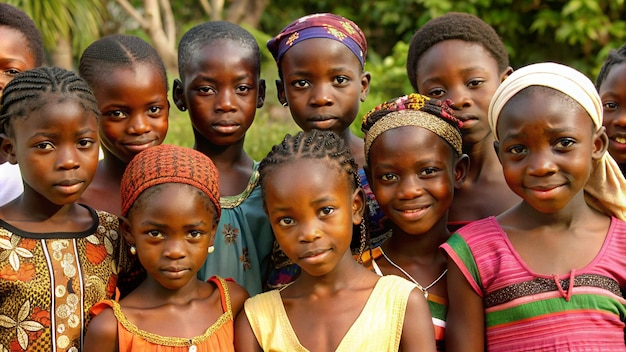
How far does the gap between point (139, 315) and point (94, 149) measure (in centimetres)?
66

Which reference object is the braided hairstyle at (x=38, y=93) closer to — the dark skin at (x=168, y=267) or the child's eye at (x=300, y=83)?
the dark skin at (x=168, y=267)

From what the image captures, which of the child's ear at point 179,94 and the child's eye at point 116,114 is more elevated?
the child's ear at point 179,94

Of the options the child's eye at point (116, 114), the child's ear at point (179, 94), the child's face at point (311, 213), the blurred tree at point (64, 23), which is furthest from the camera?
the blurred tree at point (64, 23)

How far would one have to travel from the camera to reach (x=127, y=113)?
341cm

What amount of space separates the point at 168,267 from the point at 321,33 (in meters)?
1.40

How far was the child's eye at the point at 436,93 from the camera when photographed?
3.59 metres

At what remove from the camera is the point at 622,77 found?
362 centimetres

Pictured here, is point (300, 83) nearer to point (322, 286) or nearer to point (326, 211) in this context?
point (326, 211)

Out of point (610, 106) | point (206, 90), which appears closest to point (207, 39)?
point (206, 90)

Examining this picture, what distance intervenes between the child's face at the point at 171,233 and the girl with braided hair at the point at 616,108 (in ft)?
6.46

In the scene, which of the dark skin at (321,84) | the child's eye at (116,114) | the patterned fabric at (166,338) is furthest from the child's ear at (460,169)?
the child's eye at (116,114)

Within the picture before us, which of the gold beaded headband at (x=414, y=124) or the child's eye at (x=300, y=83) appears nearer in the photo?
the gold beaded headband at (x=414, y=124)

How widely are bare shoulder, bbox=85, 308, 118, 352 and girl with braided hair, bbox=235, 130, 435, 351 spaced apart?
0.45 meters

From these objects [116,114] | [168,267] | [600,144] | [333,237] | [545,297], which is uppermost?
[116,114]
